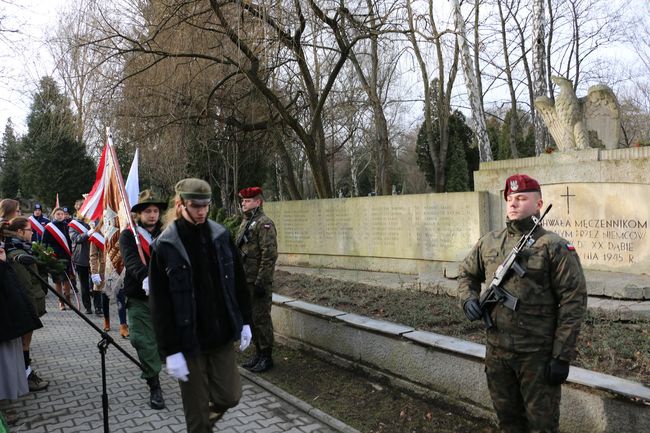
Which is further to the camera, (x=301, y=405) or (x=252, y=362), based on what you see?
(x=252, y=362)

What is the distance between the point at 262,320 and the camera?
567 cm

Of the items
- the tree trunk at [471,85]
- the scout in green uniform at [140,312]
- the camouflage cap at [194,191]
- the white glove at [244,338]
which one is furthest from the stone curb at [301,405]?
the tree trunk at [471,85]

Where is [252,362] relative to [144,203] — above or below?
below

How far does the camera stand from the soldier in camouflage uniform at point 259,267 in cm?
561

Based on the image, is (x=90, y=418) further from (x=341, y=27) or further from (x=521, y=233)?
(x=341, y=27)

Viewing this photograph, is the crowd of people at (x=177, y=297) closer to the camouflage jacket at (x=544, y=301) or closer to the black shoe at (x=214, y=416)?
the black shoe at (x=214, y=416)

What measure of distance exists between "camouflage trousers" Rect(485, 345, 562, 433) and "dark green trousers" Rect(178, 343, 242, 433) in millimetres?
1708

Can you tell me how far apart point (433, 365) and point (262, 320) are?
6.73 ft

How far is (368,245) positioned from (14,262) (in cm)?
677

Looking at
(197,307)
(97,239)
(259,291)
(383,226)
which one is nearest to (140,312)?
(259,291)

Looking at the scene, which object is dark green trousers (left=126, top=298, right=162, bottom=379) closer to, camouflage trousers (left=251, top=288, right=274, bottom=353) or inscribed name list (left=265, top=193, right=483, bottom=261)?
camouflage trousers (left=251, top=288, right=274, bottom=353)

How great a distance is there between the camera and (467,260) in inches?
138

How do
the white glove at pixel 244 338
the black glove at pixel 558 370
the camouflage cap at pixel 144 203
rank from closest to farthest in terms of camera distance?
the black glove at pixel 558 370
the white glove at pixel 244 338
the camouflage cap at pixel 144 203

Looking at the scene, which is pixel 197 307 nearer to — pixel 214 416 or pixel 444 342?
pixel 214 416
